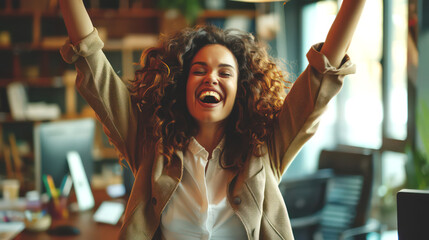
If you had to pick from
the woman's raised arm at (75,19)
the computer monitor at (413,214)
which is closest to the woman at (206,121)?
the woman's raised arm at (75,19)

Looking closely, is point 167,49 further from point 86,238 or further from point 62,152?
point 62,152

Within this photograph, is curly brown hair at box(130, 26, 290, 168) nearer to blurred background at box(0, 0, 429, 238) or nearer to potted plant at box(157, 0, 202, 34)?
blurred background at box(0, 0, 429, 238)

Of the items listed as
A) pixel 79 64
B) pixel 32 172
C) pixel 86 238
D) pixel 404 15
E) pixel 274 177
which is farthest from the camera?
pixel 32 172

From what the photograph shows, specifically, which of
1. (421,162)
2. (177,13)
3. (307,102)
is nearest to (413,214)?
(307,102)

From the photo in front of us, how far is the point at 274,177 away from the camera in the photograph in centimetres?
127

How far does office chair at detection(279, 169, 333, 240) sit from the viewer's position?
2383 millimetres

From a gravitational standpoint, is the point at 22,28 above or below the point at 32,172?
above

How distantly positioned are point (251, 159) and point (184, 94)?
319mm

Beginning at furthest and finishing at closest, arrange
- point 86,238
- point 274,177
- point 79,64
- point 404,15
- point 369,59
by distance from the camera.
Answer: point 369,59, point 404,15, point 86,238, point 274,177, point 79,64

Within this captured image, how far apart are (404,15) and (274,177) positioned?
2740 mm

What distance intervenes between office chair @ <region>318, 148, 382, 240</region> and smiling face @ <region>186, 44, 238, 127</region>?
1.61 meters

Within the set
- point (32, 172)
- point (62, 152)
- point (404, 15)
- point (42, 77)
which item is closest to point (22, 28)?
point (42, 77)

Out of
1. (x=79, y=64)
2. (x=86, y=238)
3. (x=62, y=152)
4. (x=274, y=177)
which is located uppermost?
(x=79, y=64)

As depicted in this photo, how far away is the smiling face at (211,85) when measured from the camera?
123cm
